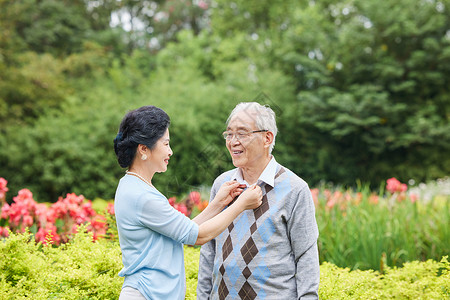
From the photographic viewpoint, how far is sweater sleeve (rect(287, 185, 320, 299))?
7.00ft

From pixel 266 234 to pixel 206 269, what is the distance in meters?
0.54

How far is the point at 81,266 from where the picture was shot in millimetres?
3086

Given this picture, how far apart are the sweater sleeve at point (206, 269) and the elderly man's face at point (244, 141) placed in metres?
0.32

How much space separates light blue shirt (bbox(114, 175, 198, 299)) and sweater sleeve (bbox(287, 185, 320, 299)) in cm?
52

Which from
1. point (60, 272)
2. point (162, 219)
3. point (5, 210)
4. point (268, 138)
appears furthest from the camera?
point (5, 210)

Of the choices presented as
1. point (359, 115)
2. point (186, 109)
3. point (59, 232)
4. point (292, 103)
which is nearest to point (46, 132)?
point (186, 109)

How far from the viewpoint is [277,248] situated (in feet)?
7.21

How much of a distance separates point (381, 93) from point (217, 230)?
1285 centimetres

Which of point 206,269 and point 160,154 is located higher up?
point 160,154

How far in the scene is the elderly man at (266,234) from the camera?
2.17m

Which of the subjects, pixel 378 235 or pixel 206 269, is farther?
pixel 378 235

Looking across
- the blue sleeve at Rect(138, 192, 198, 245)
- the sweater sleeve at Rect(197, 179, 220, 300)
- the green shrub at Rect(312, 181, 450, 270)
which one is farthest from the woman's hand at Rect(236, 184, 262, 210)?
the green shrub at Rect(312, 181, 450, 270)

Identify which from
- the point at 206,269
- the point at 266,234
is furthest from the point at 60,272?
the point at 266,234

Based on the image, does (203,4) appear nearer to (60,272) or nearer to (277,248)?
(60,272)
